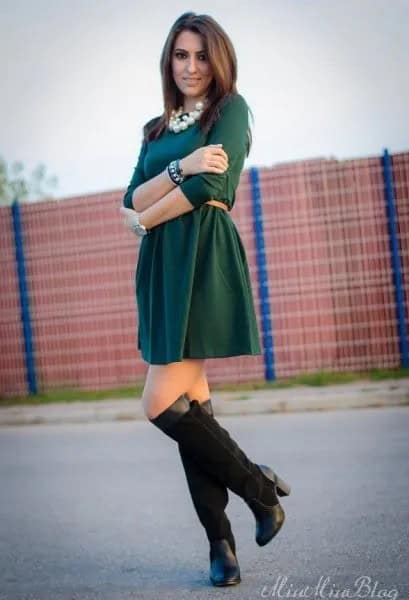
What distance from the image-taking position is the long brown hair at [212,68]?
9.66 ft

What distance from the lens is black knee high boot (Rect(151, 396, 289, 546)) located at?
2855 mm

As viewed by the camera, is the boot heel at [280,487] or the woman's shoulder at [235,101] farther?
the boot heel at [280,487]

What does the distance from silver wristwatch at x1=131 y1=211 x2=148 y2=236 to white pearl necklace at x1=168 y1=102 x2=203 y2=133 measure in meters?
0.30

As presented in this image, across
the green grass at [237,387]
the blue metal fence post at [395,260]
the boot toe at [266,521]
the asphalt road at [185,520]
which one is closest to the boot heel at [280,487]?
the boot toe at [266,521]

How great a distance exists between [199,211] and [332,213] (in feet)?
20.2

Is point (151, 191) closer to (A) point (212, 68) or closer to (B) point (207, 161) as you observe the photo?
(B) point (207, 161)

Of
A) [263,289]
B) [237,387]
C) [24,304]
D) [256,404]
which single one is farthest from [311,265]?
[24,304]

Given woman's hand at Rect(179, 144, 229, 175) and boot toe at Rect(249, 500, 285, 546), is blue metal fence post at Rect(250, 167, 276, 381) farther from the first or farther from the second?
woman's hand at Rect(179, 144, 229, 175)

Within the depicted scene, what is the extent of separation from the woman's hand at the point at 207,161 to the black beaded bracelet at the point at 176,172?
0.03 meters

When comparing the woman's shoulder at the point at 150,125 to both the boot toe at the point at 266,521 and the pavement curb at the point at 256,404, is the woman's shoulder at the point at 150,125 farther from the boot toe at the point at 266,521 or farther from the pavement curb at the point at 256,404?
the pavement curb at the point at 256,404

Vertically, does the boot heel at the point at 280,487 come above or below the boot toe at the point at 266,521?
above

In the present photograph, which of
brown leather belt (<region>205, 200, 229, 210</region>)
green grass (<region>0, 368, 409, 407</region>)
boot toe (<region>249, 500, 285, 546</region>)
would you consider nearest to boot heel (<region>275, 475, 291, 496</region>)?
boot toe (<region>249, 500, 285, 546</region>)

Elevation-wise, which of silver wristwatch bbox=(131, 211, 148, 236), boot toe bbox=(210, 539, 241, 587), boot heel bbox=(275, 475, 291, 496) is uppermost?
silver wristwatch bbox=(131, 211, 148, 236)

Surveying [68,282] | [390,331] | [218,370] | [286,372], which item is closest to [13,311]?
[68,282]
